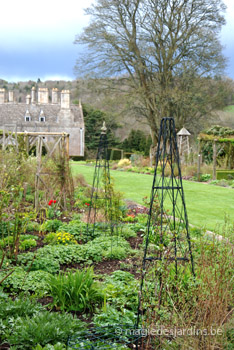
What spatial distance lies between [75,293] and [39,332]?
30.0 inches

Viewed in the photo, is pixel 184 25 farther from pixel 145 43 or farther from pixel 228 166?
pixel 228 166

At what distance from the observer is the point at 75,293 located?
3309 mm

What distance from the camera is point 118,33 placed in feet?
69.8

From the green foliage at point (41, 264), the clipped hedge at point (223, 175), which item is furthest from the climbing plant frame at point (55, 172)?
the clipped hedge at point (223, 175)

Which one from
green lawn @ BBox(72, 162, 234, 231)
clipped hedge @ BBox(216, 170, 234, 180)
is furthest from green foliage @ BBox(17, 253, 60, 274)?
clipped hedge @ BBox(216, 170, 234, 180)

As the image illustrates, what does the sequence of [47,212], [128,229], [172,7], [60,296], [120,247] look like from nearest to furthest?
1. [60,296]
2. [120,247]
3. [128,229]
4. [47,212]
5. [172,7]

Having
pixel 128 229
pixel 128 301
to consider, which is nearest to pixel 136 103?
pixel 128 229

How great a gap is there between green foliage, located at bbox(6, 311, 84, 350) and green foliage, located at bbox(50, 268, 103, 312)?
0.52 metres

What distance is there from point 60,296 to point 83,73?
2024cm

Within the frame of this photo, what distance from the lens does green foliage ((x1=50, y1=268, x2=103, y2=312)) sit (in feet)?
10.8

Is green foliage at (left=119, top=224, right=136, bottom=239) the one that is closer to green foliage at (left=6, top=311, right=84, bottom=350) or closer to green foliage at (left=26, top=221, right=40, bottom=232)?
green foliage at (left=26, top=221, right=40, bottom=232)

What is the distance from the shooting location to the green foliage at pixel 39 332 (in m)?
2.56

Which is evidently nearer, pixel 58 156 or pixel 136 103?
pixel 58 156

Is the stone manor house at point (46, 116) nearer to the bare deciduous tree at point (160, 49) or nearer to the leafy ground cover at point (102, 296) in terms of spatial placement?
the bare deciduous tree at point (160, 49)
